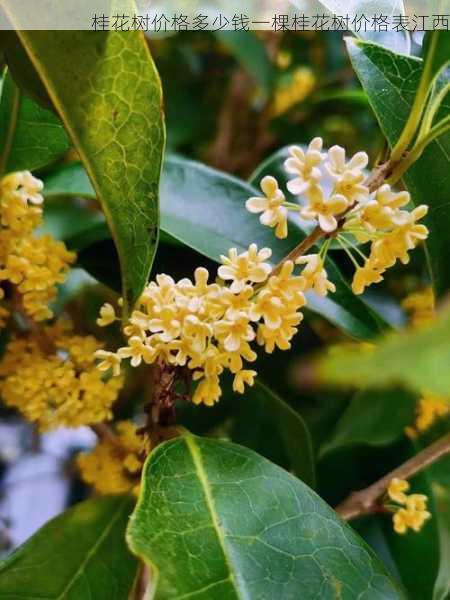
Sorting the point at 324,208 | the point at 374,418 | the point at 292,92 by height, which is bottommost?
the point at 374,418

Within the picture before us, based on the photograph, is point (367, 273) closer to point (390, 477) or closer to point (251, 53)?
point (390, 477)

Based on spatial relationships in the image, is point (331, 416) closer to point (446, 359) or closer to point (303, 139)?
point (303, 139)

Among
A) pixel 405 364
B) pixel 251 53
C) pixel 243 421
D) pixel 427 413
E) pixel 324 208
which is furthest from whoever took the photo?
pixel 251 53

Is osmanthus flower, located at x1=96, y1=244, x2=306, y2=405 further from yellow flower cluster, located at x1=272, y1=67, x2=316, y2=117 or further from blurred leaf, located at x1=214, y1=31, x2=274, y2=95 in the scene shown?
yellow flower cluster, located at x1=272, y1=67, x2=316, y2=117

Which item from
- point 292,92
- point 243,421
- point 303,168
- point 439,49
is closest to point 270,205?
point 303,168

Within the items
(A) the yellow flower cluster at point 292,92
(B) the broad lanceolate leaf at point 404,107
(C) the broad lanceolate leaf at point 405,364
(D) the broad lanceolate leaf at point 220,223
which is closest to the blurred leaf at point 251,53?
(A) the yellow flower cluster at point 292,92

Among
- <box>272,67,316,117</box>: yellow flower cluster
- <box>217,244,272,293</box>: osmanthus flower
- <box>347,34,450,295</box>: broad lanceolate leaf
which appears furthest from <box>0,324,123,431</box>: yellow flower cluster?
<box>272,67,316,117</box>: yellow flower cluster

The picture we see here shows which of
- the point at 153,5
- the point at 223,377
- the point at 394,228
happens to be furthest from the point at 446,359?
the point at 153,5

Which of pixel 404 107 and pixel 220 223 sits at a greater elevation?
pixel 404 107
